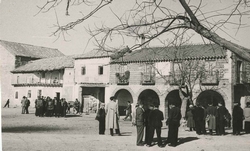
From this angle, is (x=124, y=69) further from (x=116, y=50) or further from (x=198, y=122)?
(x=116, y=50)

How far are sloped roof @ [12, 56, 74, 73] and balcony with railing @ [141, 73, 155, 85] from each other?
8.11 meters

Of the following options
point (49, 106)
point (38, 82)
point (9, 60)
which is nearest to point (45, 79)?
point (38, 82)

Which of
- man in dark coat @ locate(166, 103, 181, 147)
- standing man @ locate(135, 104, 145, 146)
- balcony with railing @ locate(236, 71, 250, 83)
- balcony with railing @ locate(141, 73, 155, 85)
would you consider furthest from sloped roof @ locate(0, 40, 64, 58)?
man in dark coat @ locate(166, 103, 181, 147)

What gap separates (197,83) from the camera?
2148 centimetres

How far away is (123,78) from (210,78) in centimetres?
710

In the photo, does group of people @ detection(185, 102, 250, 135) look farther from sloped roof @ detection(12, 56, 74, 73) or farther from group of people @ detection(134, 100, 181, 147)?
sloped roof @ detection(12, 56, 74, 73)

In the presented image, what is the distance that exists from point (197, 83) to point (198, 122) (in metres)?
10.7

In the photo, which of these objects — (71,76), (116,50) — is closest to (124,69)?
(71,76)

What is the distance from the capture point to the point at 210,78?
20984 mm

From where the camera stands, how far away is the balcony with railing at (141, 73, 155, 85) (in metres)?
23.7

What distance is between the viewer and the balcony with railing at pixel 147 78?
77.8ft

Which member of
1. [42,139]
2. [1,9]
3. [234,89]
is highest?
[1,9]

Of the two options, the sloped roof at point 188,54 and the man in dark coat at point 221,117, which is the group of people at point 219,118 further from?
the sloped roof at point 188,54

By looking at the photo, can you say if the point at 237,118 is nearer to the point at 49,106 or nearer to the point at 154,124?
the point at 154,124
